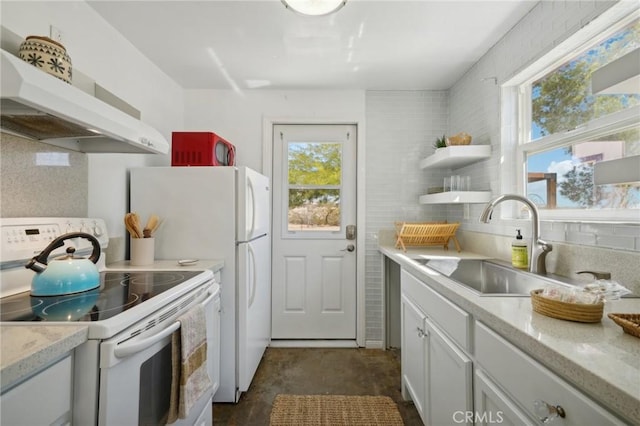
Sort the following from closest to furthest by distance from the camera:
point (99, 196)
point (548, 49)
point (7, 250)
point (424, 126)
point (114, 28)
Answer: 1. point (7, 250)
2. point (548, 49)
3. point (99, 196)
4. point (114, 28)
5. point (424, 126)

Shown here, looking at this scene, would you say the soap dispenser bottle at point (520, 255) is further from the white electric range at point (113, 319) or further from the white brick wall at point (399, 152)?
the white electric range at point (113, 319)

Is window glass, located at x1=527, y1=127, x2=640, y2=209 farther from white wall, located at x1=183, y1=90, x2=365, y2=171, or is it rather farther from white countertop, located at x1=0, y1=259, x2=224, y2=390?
white countertop, located at x1=0, y1=259, x2=224, y2=390

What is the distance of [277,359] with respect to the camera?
102 inches

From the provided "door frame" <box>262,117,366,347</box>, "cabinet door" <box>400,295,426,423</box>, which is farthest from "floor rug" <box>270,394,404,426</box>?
"door frame" <box>262,117,366,347</box>

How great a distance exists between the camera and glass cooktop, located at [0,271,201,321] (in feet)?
3.08

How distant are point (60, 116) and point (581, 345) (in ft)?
5.18

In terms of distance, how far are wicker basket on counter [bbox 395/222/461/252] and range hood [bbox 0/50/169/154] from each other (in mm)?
1789

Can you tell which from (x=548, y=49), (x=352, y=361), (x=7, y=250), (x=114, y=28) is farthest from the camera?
(x=352, y=361)

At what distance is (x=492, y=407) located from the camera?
99 cm

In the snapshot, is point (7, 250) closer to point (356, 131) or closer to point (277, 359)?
point (277, 359)

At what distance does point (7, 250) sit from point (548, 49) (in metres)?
2.64

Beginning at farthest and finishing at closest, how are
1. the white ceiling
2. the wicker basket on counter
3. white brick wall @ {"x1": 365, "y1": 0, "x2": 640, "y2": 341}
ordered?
the wicker basket on counter → white brick wall @ {"x1": 365, "y1": 0, "x2": 640, "y2": 341} → the white ceiling

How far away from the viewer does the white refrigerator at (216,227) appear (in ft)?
6.44

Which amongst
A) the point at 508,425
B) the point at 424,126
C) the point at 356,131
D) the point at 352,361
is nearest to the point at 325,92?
the point at 356,131
